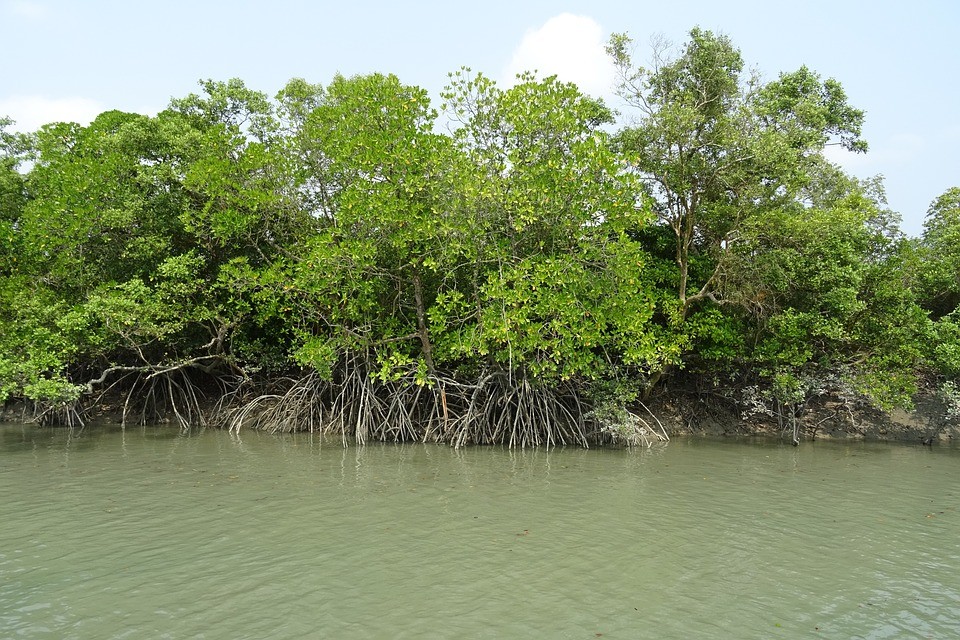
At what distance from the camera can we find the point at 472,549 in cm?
592

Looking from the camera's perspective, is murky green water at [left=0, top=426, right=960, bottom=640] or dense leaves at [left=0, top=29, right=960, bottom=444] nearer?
murky green water at [left=0, top=426, right=960, bottom=640]

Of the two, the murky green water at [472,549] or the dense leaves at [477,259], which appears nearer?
the murky green water at [472,549]

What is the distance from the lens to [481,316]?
36.3ft

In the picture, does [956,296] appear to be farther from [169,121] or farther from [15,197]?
[15,197]

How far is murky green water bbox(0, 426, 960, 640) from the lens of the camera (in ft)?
14.7

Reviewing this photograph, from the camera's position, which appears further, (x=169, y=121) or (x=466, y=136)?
(x=169, y=121)

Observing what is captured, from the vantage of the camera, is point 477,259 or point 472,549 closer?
point 472,549

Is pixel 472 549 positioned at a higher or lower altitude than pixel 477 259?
lower

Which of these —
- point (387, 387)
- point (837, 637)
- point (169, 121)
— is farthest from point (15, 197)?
point (837, 637)

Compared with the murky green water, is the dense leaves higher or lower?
higher

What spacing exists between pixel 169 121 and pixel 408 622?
41.3 feet

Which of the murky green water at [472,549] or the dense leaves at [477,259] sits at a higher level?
the dense leaves at [477,259]

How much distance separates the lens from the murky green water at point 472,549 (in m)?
4.47

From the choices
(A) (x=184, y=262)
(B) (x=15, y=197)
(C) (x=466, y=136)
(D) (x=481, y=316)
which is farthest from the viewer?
(B) (x=15, y=197)
